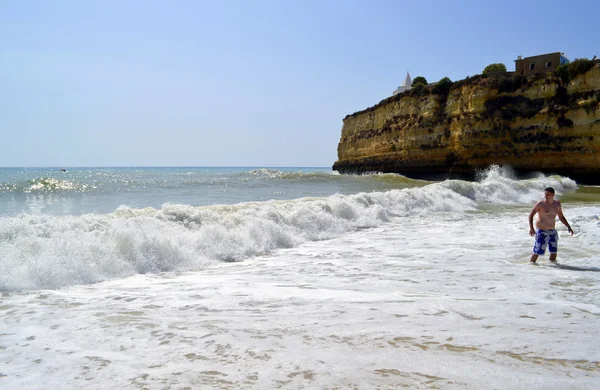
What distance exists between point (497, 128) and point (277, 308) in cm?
3373

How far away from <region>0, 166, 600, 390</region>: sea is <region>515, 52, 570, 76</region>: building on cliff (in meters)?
31.0

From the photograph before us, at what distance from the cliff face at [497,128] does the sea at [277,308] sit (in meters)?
24.7

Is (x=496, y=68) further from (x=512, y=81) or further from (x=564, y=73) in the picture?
(x=564, y=73)

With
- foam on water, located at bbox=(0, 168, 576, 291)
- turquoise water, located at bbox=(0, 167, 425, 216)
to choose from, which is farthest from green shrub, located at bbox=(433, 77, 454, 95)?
foam on water, located at bbox=(0, 168, 576, 291)

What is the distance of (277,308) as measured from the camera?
4305 mm

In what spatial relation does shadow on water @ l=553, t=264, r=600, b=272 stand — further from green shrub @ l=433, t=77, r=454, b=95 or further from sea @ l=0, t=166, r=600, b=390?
green shrub @ l=433, t=77, r=454, b=95

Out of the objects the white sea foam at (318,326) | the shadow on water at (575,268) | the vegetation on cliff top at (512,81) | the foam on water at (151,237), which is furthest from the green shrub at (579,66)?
the shadow on water at (575,268)

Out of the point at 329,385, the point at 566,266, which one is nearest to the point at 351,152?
the point at 566,266

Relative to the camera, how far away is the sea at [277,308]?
2850 millimetres

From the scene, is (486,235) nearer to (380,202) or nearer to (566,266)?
(566,266)

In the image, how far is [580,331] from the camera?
352 centimetres

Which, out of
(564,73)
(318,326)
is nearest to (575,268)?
(318,326)

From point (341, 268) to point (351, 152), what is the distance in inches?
1854

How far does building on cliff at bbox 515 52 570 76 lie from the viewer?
3347 cm
